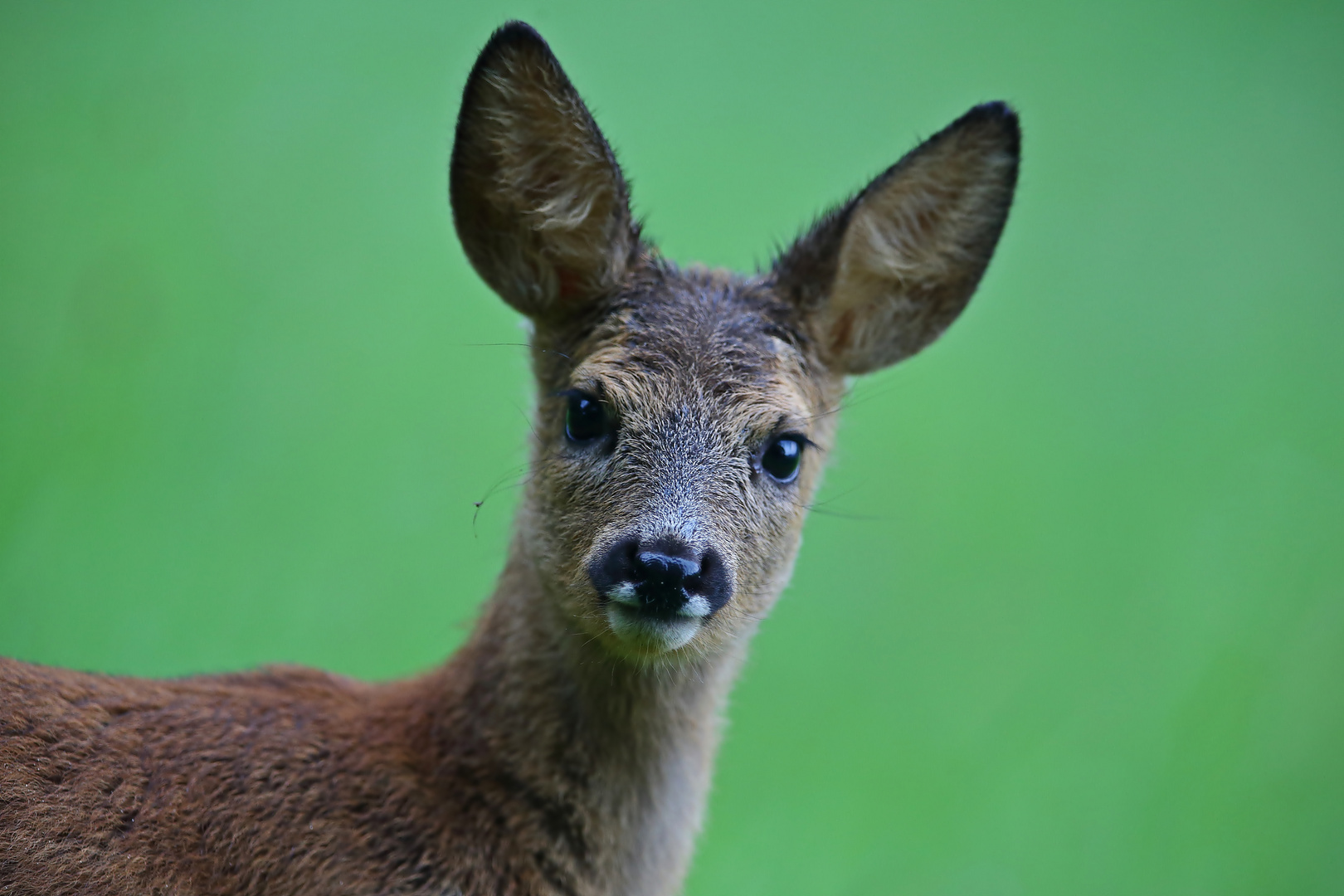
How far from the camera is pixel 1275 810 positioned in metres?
5.39

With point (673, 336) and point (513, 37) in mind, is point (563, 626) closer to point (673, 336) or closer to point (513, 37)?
point (673, 336)

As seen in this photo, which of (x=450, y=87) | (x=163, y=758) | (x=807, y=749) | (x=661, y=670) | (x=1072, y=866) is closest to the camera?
(x=163, y=758)

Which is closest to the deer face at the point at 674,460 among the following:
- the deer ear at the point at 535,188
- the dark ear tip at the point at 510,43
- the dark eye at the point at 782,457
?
the dark eye at the point at 782,457

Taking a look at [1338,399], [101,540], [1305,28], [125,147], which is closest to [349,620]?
[101,540]

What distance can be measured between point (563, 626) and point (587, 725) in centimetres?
25

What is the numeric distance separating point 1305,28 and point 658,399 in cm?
575

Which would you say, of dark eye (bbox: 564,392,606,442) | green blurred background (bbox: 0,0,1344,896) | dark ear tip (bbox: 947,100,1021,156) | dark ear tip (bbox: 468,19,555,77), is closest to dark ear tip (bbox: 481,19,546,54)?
dark ear tip (bbox: 468,19,555,77)

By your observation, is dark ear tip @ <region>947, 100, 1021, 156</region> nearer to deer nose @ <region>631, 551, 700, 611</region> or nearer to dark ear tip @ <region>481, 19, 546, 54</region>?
dark ear tip @ <region>481, 19, 546, 54</region>

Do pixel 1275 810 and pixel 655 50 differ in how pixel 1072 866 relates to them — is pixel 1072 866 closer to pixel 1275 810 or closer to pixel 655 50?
pixel 1275 810

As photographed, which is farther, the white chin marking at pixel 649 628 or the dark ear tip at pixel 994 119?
the dark ear tip at pixel 994 119

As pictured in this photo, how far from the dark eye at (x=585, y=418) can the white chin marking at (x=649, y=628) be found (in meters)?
0.47

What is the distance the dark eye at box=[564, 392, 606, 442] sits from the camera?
10.0 ft

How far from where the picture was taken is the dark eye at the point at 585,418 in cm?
306

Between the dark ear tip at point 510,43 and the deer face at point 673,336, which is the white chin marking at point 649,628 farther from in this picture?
the dark ear tip at point 510,43
